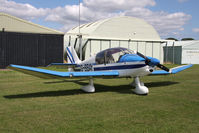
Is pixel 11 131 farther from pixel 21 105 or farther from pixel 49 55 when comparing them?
pixel 49 55

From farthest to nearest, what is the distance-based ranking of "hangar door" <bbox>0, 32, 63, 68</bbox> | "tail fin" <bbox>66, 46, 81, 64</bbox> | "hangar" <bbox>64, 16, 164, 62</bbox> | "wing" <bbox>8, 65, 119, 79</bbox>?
"hangar" <bbox>64, 16, 164, 62</bbox> < "hangar door" <bbox>0, 32, 63, 68</bbox> < "tail fin" <bbox>66, 46, 81, 64</bbox> < "wing" <bbox>8, 65, 119, 79</bbox>

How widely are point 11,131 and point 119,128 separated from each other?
2313 millimetres

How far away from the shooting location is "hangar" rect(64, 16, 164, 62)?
30578mm

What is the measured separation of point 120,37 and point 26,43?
15.6m

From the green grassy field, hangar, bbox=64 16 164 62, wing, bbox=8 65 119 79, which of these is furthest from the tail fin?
hangar, bbox=64 16 164 62

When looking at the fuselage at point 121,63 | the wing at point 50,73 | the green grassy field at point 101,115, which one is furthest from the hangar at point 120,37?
the green grassy field at point 101,115

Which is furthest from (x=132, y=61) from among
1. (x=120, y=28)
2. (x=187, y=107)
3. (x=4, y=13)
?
(x=120, y=28)

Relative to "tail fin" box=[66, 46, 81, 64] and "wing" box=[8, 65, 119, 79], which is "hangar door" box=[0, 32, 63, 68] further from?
"wing" box=[8, 65, 119, 79]

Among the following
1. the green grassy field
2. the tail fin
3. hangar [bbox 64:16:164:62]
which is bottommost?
the green grassy field

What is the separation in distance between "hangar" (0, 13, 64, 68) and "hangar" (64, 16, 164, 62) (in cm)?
504

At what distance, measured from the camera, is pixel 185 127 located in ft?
14.7

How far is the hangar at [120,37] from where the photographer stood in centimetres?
3058

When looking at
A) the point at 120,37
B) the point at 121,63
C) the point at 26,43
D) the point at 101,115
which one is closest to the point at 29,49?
the point at 26,43

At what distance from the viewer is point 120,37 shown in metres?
33.7
